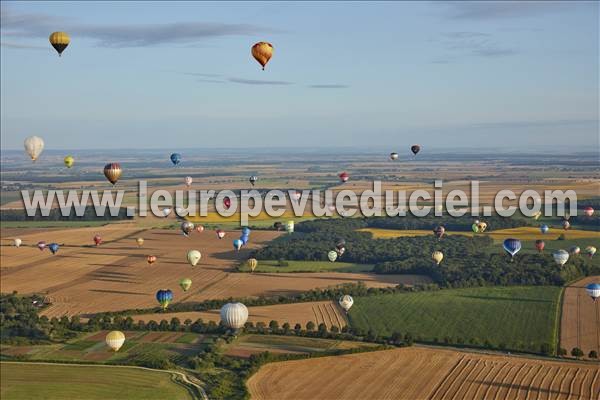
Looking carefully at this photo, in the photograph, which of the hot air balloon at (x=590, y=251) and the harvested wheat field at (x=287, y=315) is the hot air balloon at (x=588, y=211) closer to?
the hot air balloon at (x=590, y=251)

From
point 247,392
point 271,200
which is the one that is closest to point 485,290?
point 247,392

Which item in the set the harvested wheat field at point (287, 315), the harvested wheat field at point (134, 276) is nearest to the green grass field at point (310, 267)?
the harvested wheat field at point (134, 276)

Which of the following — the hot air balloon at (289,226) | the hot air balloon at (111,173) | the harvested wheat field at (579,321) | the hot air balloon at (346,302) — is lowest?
the harvested wheat field at (579,321)

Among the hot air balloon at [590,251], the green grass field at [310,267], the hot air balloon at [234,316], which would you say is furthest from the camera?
the hot air balloon at [590,251]

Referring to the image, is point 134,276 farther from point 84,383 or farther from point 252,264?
point 84,383

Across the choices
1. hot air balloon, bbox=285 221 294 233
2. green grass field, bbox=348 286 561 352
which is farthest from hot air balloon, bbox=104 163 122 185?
hot air balloon, bbox=285 221 294 233

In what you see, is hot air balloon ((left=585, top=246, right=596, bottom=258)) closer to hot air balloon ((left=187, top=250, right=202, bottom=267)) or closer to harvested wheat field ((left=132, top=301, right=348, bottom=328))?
harvested wheat field ((left=132, top=301, right=348, bottom=328))
